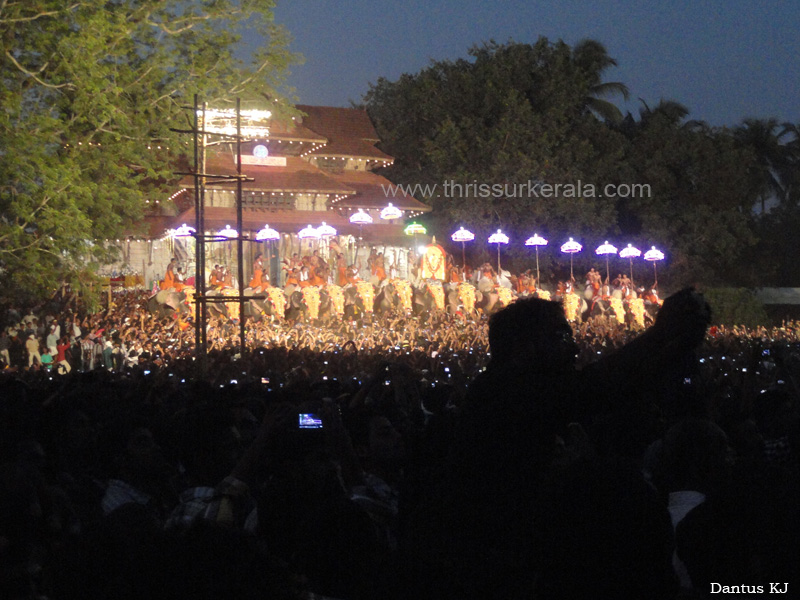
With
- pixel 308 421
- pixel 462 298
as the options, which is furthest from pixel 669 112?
pixel 308 421

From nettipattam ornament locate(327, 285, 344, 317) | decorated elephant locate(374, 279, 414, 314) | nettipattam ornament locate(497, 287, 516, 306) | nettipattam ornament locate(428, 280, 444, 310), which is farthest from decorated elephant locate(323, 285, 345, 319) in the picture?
nettipattam ornament locate(497, 287, 516, 306)

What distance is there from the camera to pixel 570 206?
3791 cm

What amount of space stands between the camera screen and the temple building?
75.4 ft

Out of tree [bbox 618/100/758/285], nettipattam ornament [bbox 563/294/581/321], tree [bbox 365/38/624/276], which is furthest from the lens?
tree [bbox 618/100/758/285]

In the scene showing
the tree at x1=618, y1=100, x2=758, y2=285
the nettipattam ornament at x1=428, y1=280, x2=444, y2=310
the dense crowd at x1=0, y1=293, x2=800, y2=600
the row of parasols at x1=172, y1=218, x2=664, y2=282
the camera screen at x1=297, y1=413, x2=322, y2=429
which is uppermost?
the tree at x1=618, y1=100, x2=758, y2=285

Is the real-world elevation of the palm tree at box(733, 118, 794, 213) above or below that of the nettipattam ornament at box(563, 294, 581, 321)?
above

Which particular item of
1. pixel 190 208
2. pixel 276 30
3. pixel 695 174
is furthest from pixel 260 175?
pixel 695 174

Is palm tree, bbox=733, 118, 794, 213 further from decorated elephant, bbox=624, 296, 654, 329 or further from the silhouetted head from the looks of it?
the silhouetted head

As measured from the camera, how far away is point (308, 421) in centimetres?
418

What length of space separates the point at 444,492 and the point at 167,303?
21.8 m

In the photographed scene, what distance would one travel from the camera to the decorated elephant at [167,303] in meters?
23.7

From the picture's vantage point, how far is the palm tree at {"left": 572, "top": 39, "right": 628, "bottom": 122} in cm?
4206

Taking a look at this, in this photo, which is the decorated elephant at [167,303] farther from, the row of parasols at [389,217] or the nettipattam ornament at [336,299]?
the nettipattam ornament at [336,299]

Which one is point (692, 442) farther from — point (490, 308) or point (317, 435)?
point (490, 308)
